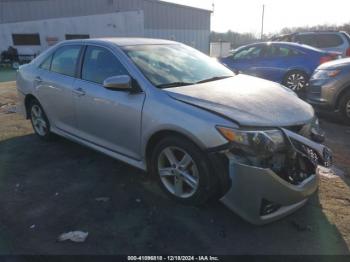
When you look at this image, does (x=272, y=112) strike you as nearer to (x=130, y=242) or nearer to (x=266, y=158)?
(x=266, y=158)

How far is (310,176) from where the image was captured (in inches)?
117

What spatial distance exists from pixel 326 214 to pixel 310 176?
1.71ft

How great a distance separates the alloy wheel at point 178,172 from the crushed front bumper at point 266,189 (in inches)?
15.9

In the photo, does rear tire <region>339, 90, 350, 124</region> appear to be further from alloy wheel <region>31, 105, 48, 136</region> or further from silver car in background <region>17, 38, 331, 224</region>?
alloy wheel <region>31, 105, 48, 136</region>

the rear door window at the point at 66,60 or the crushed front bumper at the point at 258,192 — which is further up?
the rear door window at the point at 66,60

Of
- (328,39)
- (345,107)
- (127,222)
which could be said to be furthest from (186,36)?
(127,222)

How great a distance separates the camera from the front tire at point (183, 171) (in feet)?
9.68

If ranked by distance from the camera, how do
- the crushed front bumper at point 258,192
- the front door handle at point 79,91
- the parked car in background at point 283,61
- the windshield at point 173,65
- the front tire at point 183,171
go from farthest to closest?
the parked car in background at point 283,61, the front door handle at point 79,91, the windshield at point 173,65, the front tire at point 183,171, the crushed front bumper at point 258,192

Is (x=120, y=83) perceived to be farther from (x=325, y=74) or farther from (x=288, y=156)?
(x=325, y=74)

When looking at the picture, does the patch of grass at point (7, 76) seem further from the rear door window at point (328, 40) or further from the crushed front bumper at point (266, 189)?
the crushed front bumper at point (266, 189)

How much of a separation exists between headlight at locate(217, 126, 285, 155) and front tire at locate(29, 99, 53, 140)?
11.3 ft

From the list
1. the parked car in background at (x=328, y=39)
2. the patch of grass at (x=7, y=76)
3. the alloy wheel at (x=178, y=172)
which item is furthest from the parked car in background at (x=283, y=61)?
the patch of grass at (x=7, y=76)

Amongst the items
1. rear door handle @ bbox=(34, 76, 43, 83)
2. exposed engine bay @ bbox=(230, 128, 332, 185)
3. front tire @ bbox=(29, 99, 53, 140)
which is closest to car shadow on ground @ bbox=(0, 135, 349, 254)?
exposed engine bay @ bbox=(230, 128, 332, 185)

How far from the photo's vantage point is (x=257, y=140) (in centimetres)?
269
